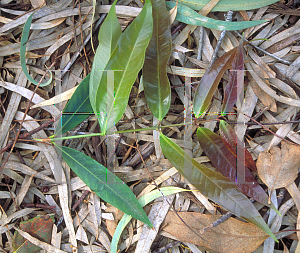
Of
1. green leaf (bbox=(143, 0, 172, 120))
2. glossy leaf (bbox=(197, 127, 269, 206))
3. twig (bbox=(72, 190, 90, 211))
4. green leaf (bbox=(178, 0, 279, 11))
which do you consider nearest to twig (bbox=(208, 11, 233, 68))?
green leaf (bbox=(178, 0, 279, 11))

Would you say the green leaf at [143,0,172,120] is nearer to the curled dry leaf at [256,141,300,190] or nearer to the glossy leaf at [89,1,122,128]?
the glossy leaf at [89,1,122,128]

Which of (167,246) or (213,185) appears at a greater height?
(213,185)

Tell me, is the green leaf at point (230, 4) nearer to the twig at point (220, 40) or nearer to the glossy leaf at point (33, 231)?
the twig at point (220, 40)

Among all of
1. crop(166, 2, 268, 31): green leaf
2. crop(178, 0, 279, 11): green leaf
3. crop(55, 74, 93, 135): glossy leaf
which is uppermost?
crop(178, 0, 279, 11): green leaf

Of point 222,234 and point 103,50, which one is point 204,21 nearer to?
point 103,50

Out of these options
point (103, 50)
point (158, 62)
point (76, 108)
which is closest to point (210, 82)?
point (158, 62)

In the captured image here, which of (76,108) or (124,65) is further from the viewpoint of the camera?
(76,108)
